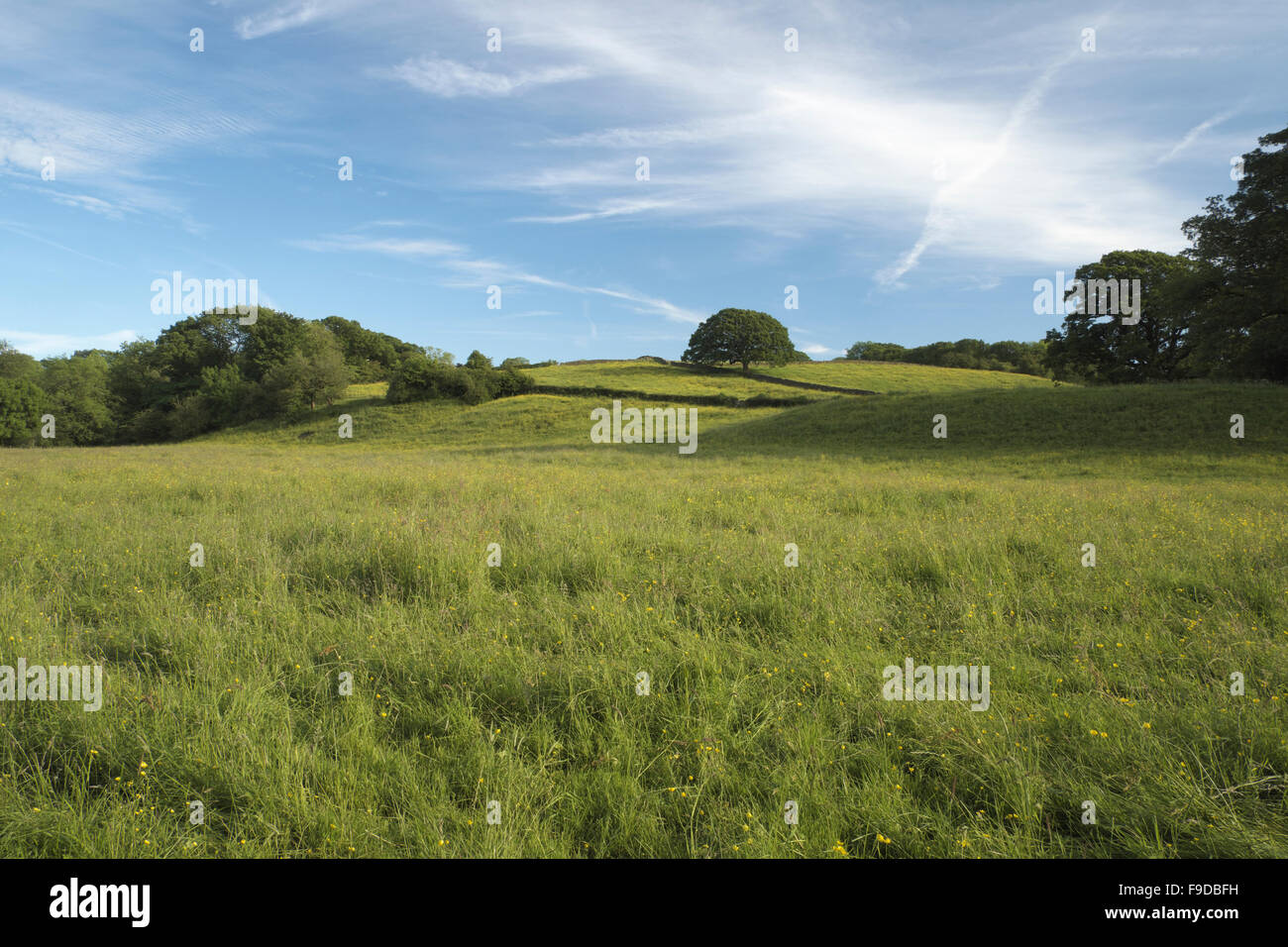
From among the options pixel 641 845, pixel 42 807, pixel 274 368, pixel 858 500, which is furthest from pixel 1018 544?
pixel 274 368

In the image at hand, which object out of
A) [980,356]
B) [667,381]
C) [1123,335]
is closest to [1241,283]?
[1123,335]

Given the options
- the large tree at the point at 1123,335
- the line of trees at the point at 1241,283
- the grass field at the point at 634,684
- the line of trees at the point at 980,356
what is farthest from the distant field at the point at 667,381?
the grass field at the point at 634,684

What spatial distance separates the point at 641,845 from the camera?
284cm

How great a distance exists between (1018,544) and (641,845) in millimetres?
6776

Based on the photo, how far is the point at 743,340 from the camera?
268 feet

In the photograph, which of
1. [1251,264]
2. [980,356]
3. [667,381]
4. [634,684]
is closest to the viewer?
[634,684]

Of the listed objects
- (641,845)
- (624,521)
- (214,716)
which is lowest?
(641,845)

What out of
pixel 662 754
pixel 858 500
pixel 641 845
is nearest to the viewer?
pixel 641 845

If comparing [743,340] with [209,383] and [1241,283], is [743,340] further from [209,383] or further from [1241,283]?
[209,383]

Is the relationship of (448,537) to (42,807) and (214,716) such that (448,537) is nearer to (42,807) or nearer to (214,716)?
(214,716)

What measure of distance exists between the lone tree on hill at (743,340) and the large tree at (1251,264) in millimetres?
48829

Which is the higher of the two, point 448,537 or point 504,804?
point 448,537

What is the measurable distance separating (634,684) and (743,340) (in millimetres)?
81199

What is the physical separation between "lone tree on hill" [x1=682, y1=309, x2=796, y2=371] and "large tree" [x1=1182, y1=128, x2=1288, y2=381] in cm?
4883
